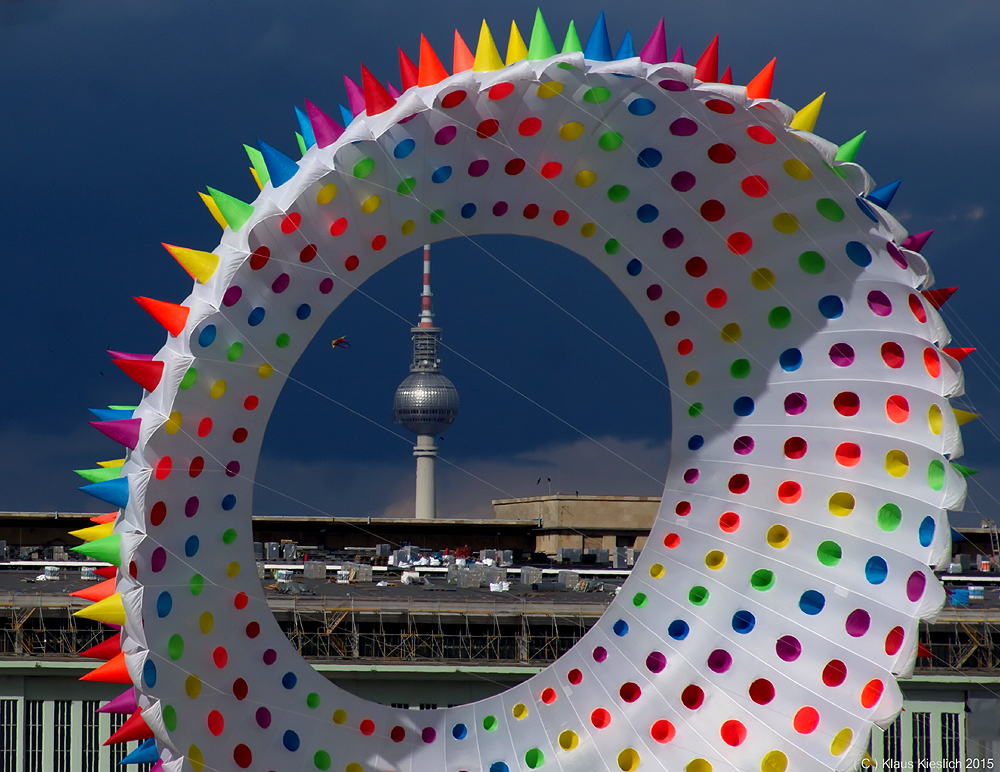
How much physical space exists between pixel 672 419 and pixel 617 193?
2742 mm

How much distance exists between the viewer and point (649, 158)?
11969 millimetres

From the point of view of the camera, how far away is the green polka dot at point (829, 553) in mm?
12352

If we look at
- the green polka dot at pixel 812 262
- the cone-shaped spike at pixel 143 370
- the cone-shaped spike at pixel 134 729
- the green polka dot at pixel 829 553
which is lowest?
the cone-shaped spike at pixel 134 729

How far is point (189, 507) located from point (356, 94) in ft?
13.5

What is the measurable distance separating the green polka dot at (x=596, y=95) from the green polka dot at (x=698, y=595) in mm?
5367

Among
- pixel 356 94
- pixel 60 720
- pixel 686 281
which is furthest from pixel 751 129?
pixel 60 720

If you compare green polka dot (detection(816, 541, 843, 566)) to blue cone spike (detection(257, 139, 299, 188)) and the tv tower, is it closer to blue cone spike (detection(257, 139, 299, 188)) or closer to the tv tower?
blue cone spike (detection(257, 139, 299, 188))

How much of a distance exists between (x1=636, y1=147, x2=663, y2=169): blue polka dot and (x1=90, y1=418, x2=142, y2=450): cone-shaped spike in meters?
5.57

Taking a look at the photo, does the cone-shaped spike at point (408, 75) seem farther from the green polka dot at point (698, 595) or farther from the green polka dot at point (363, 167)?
the green polka dot at point (698, 595)

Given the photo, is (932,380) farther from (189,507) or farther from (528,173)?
(189,507)

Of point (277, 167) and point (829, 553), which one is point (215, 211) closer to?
point (277, 167)

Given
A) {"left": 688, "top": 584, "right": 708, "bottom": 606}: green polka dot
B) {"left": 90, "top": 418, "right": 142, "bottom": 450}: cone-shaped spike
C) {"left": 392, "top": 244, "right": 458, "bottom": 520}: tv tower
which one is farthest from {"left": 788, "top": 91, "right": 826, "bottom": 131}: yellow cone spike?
{"left": 392, "top": 244, "right": 458, "bottom": 520}: tv tower

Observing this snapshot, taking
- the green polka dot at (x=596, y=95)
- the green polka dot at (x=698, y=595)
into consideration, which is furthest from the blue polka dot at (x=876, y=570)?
the green polka dot at (x=596, y=95)

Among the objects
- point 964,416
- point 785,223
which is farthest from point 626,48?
point 964,416
